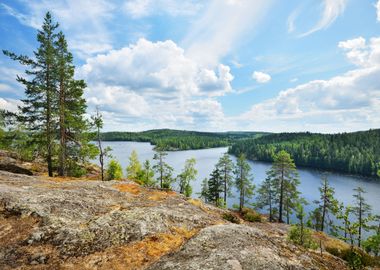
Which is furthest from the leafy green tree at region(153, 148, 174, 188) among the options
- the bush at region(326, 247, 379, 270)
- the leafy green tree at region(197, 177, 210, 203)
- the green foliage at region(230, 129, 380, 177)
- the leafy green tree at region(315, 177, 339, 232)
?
the green foliage at region(230, 129, 380, 177)

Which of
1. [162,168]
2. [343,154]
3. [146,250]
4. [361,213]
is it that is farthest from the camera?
[343,154]

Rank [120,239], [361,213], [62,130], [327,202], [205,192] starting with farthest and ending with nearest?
[205,192], [327,202], [361,213], [62,130], [120,239]

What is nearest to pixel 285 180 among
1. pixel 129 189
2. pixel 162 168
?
pixel 162 168

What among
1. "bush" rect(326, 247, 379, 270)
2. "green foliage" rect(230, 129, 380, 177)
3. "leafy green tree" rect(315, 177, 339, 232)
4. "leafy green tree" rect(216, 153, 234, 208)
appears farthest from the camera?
"green foliage" rect(230, 129, 380, 177)

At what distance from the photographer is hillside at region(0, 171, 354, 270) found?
689 centimetres

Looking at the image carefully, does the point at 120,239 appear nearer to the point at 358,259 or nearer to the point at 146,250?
the point at 146,250

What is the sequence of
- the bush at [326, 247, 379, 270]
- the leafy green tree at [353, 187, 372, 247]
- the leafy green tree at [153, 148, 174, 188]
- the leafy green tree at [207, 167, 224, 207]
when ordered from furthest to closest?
the leafy green tree at [207, 167, 224, 207] → the leafy green tree at [153, 148, 174, 188] → the leafy green tree at [353, 187, 372, 247] → the bush at [326, 247, 379, 270]

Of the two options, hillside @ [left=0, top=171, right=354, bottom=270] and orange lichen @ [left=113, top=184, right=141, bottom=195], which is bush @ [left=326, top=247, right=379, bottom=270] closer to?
hillside @ [left=0, top=171, right=354, bottom=270]

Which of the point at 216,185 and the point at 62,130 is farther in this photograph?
the point at 216,185

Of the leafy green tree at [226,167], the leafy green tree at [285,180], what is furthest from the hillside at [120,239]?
the leafy green tree at [226,167]

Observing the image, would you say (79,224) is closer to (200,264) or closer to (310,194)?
(200,264)

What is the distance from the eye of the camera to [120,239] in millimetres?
8266

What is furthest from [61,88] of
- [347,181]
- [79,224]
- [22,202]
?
[347,181]

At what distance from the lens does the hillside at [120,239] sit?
689cm
